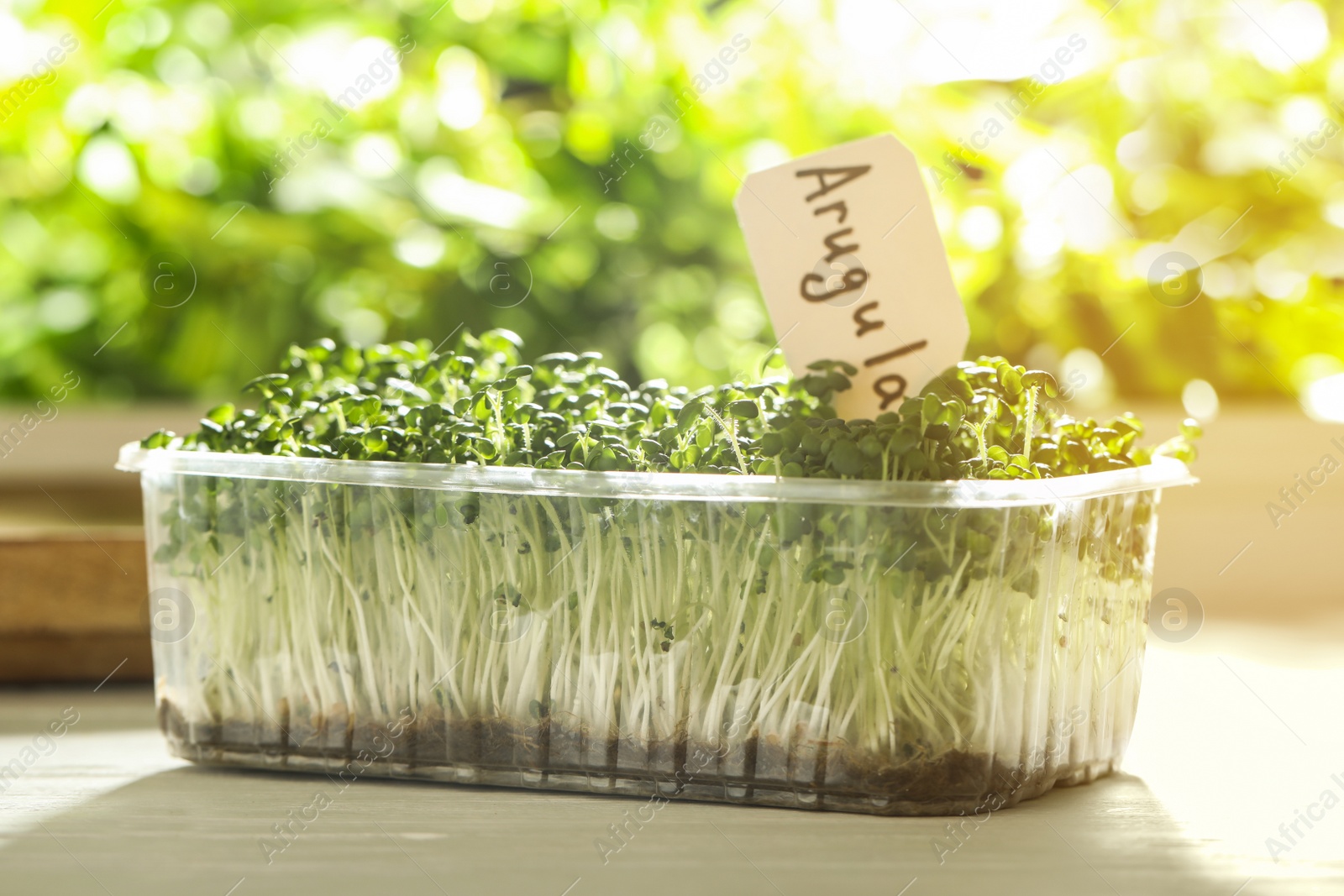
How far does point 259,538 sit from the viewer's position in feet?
2.39

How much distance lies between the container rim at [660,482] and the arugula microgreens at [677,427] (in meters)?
0.01

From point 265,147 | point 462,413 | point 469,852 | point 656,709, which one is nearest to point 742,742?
point 656,709

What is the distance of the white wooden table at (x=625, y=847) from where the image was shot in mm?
551

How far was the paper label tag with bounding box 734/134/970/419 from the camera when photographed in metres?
0.74

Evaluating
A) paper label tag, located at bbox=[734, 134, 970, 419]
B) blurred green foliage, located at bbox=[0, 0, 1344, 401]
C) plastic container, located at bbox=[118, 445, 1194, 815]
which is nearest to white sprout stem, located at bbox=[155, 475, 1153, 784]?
plastic container, located at bbox=[118, 445, 1194, 815]

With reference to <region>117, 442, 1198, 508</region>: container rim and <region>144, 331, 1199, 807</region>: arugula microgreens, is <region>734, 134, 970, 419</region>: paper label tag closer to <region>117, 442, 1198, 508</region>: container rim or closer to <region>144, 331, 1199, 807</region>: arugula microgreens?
<region>144, 331, 1199, 807</region>: arugula microgreens

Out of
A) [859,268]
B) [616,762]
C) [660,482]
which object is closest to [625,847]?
[616,762]

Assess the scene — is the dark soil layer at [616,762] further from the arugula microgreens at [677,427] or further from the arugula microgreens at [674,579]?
the arugula microgreens at [677,427]

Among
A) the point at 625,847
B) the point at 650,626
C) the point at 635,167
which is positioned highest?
the point at 635,167

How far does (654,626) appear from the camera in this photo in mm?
652

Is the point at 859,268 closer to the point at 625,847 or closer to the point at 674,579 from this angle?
the point at 674,579

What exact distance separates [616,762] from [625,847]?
8 centimetres

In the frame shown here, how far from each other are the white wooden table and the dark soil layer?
12 mm

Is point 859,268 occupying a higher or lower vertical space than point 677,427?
higher
